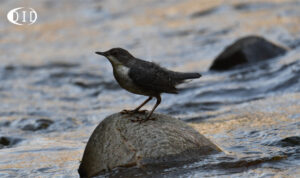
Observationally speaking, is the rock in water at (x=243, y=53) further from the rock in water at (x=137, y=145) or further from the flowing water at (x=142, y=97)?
the rock in water at (x=137, y=145)

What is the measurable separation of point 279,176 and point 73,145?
2622 mm

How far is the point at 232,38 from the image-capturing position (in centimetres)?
1293

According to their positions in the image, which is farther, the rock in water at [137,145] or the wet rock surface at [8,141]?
the wet rock surface at [8,141]

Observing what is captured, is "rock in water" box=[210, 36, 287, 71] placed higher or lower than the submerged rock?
higher

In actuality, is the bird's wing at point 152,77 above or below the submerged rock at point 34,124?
above

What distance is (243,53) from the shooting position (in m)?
10.6

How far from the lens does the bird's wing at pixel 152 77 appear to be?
520 cm

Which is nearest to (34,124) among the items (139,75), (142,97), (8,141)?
(8,141)

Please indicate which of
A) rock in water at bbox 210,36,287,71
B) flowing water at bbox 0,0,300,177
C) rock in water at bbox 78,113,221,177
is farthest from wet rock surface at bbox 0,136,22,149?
rock in water at bbox 210,36,287,71

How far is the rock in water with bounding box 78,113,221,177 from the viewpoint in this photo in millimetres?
5250

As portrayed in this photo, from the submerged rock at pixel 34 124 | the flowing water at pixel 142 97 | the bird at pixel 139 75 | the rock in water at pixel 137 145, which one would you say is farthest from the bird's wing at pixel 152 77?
the submerged rock at pixel 34 124

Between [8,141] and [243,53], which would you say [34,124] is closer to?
[8,141]

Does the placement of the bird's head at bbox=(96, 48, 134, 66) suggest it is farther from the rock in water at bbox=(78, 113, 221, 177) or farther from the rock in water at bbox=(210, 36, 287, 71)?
the rock in water at bbox=(210, 36, 287, 71)

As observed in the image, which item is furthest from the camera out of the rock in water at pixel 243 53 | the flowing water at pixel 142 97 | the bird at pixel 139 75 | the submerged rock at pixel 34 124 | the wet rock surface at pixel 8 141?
the rock in water at pixel 243 53
